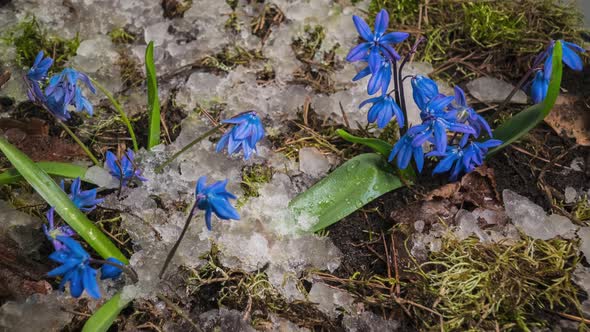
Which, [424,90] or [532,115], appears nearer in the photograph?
[424,90]

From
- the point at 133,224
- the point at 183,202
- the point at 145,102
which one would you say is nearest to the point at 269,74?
the point at 145,102

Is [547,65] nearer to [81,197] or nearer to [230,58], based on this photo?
[230,58]

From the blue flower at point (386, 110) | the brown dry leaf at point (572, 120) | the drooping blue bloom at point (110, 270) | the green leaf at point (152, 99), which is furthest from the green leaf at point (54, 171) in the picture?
the brown dry leaf at point (572, 120)

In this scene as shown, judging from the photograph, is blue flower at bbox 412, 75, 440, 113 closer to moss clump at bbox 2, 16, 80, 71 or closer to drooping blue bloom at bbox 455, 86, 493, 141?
drooping blue bloom at bbox 455, 86, 493, 141

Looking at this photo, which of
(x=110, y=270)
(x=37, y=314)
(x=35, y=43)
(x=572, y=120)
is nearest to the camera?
(x=110, y=270)

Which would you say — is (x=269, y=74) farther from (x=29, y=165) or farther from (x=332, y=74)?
(x=29, y=165)

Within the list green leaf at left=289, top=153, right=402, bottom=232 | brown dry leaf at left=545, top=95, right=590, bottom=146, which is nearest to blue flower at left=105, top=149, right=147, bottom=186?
green leaf at left=289, top=153, right=402, bottom=232

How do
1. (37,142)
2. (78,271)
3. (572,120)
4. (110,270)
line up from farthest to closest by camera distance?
(572,120), (37,142), (110,270), (78,271)

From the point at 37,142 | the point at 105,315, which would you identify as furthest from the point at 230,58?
the point at 105,315
